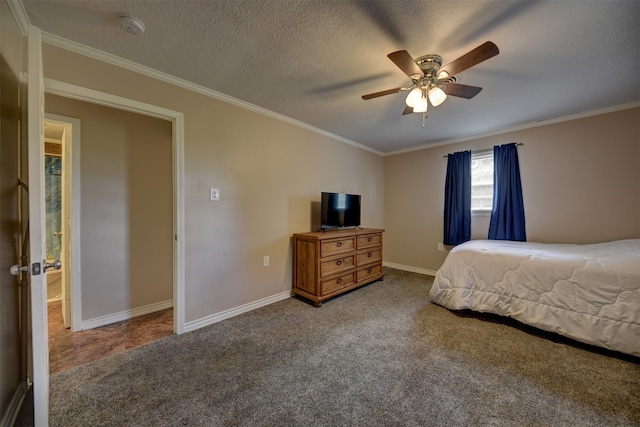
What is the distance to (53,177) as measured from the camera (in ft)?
10.3

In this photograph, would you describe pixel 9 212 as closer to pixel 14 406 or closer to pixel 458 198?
pixel 14 406

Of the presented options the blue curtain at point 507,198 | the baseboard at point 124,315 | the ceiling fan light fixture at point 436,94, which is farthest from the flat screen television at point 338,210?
the baseboard at point 124,315

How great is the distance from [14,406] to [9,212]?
1062mm

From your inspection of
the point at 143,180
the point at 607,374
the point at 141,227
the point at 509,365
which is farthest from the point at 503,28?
the point at 141,227

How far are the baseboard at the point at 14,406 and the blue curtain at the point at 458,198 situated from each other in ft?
14.8

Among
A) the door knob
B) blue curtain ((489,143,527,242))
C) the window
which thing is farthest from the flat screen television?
the door knob

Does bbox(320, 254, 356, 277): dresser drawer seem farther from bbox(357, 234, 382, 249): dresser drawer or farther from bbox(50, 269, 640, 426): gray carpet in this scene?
bbox(50, 269, 640, 426): gray carpet

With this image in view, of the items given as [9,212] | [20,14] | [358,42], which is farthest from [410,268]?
[20,14]

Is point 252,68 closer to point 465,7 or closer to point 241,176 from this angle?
point 241,176

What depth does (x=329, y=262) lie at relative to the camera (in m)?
2.91

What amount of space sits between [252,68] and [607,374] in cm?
340

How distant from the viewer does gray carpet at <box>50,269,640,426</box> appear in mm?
1325

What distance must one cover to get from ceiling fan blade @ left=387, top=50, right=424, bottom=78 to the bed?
6.29 ft

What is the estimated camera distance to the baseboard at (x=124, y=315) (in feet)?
7.54
